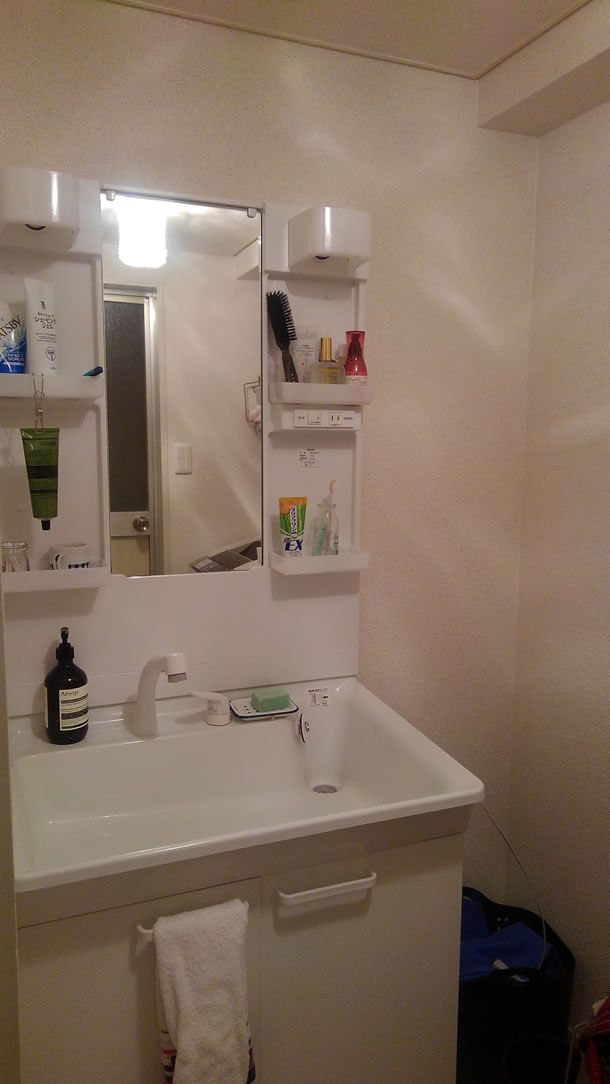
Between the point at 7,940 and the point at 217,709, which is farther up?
the point at 7,940

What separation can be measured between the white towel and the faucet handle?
399 millimetres

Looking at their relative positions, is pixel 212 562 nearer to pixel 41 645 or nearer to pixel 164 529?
pixel 164 529

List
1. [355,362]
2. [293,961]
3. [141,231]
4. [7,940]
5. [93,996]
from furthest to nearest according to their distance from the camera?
[355,362], [141,231], [293,961], [93,996], [7,940]

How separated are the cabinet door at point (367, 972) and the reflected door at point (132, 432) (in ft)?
2.23

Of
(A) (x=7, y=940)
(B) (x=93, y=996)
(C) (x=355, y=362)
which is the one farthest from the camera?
(C) (x=355, y=362)

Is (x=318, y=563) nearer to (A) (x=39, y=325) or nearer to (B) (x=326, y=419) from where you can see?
(B) (x=326, y=419)

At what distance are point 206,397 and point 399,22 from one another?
83 centimetres

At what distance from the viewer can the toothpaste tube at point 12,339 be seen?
1288 mm

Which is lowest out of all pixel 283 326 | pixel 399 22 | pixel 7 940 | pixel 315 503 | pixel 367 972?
pixel 367 972

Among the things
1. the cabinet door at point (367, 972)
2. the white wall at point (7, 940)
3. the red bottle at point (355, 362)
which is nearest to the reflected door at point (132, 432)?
the red bottle at point (355, 362)

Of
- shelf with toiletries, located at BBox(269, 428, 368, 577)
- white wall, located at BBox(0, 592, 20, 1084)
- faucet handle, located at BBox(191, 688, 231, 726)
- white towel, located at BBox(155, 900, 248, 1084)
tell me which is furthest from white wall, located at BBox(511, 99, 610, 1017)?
white wall, located at BBox(0, 592, 20, 1084)

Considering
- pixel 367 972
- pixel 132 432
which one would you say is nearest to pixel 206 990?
pixel 367 972

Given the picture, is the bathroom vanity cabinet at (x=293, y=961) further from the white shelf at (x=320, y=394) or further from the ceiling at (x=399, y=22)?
the ceiling at (x=399, y=22)

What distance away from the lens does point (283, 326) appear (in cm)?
149
